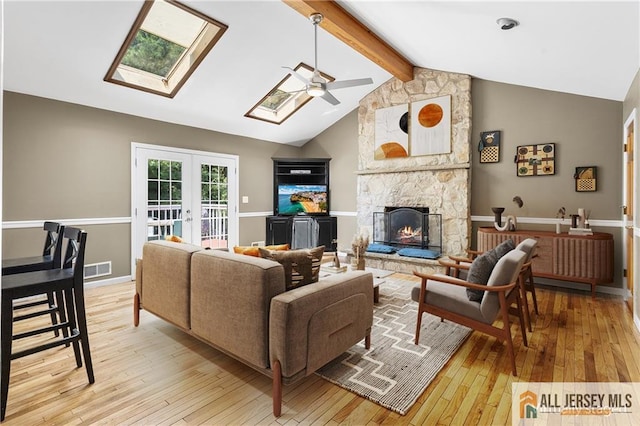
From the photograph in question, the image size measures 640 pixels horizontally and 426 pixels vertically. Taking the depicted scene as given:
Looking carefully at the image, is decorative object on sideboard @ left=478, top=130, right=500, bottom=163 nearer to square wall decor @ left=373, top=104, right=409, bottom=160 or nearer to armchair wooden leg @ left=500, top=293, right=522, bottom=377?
square wall decor @ left=373, top=104, right=409, bottom=160

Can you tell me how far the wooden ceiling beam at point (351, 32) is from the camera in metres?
3.67

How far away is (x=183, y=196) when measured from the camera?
18.7 feet

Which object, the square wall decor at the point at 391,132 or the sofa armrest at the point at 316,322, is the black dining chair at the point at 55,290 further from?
the square wall decor at the point at 391,132

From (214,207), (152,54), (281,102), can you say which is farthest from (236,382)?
(281,102)

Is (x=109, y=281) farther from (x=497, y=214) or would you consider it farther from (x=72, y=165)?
(x=497, y=214)

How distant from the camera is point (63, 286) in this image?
231cm

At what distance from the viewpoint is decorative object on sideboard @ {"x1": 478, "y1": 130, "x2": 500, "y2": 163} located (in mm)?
5250

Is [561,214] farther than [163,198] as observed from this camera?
No

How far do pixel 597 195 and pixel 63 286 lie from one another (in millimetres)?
5873

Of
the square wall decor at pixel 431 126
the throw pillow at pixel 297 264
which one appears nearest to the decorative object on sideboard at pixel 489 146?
the square wall decor at pixel 431 126

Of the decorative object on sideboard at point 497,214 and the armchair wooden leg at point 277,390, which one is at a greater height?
the decorative object on sideboard at point 497,214

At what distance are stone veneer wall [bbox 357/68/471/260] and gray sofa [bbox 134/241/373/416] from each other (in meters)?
3.37

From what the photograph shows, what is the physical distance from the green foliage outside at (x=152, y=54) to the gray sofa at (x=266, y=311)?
2.78m

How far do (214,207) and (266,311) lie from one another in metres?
4.40
